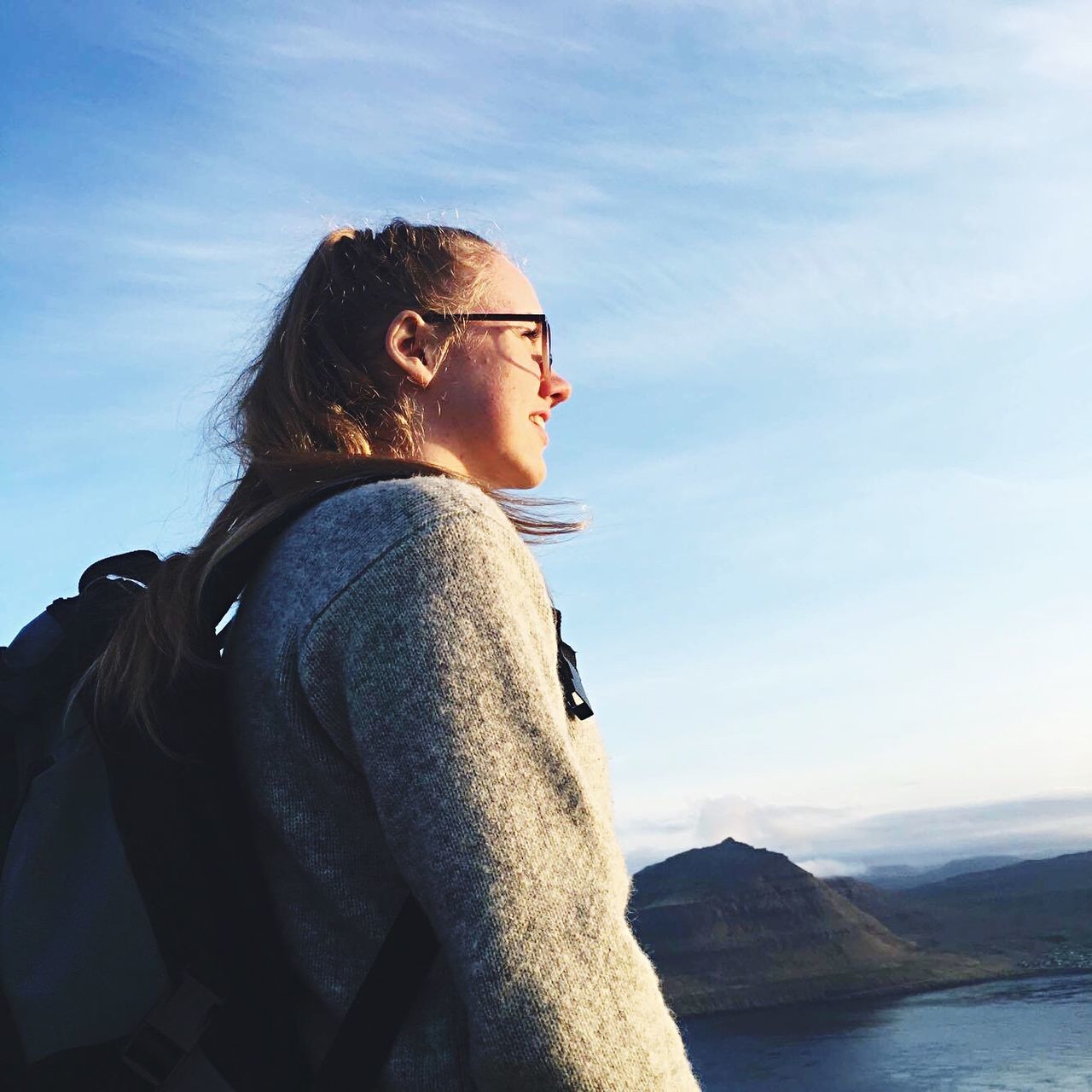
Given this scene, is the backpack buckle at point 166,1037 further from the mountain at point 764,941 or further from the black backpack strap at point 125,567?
the mountain at point 764,941

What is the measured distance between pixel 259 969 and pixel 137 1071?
0.56 ft

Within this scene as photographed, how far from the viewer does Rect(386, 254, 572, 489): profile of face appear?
1.91 metres

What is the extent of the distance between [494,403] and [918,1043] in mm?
19214

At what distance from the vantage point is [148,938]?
1272 mm

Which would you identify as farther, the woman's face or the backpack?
the woman's face

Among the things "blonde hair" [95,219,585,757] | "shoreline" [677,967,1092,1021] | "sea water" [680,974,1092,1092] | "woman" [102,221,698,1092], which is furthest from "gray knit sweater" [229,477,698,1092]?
"shoreline" [677,967,1092,1021]

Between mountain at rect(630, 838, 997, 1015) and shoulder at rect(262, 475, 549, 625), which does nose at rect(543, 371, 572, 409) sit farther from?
mountain at rect(630, 838, 997, 1015)

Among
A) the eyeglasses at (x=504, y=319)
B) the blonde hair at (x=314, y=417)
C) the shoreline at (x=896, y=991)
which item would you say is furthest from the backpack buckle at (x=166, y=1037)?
the shoreline at (x=896, y=991)

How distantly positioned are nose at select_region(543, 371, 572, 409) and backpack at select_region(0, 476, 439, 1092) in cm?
100

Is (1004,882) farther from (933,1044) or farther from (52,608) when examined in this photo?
(52,608)

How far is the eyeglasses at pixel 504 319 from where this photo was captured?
1.98 metres

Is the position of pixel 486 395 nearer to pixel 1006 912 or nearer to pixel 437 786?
pixel 437 786

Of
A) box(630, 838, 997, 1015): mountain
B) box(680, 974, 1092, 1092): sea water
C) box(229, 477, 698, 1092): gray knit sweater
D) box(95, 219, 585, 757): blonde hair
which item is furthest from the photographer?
box(630, 838, 997, 1015): mountain

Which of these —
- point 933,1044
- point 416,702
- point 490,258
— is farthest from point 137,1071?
point 933,1044
